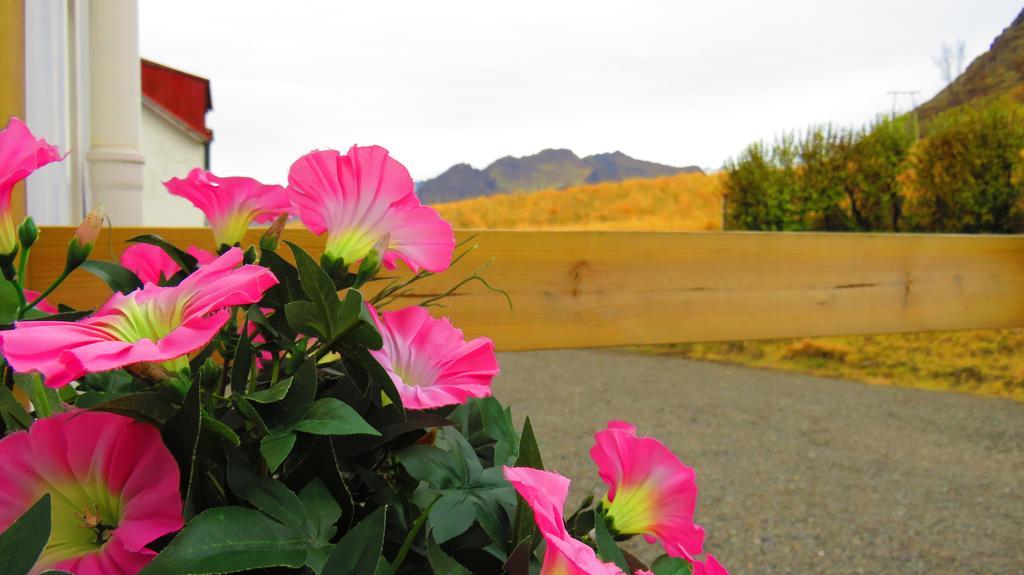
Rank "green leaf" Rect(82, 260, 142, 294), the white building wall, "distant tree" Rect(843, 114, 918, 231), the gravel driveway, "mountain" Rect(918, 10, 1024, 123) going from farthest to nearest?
1. "mountain" Rect(918, 10, 1024, 123)
2. the white building wall
3. "distant tree" Rect(843, 114, 918, 231)
4. the gravel driveway
5. "green leaf" Rect(82, 260, 142, 294)

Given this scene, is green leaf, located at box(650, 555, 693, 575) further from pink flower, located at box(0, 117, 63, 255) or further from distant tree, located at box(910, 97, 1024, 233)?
distant tree, located at box(910, 97, 1024, 233)

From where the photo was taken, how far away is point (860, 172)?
16.9 ft

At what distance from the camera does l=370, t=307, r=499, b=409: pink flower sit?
0.23 meters

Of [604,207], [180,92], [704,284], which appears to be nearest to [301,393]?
[704,284]

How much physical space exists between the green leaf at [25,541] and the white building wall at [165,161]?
6.92 meters

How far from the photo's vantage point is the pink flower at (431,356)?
0.75 feet

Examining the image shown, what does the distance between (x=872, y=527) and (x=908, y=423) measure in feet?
5.06

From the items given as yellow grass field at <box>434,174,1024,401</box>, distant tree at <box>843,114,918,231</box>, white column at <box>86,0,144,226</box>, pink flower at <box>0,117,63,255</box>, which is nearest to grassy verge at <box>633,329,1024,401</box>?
yellow grass field at <box>434,174,1024,401</box>

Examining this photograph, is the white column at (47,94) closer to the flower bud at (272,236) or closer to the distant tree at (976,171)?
the flower bud at (272,236)

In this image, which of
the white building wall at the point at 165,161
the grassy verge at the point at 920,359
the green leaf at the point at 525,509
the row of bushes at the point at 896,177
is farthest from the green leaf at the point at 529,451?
the white building wall at the point at 165,161

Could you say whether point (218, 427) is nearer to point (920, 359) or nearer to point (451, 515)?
point (451, 515)

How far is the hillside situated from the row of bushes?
1883 mm

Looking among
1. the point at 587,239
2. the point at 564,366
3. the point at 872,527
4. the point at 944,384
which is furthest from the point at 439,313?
the point at 944,384

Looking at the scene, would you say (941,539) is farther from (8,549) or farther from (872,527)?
(8,549)
